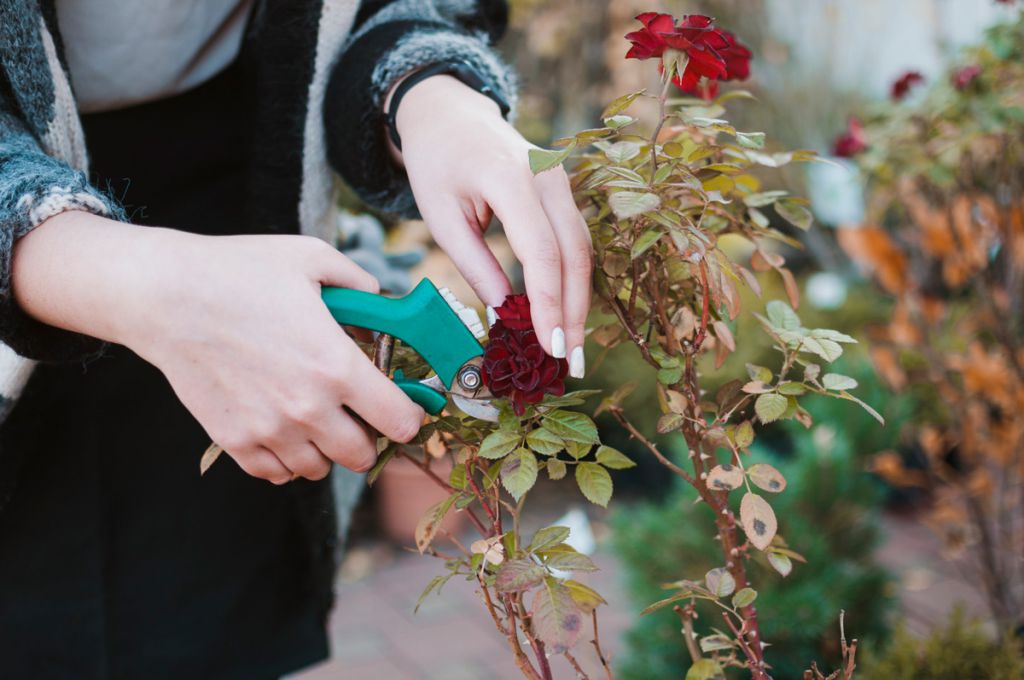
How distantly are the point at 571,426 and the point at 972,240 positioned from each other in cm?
175

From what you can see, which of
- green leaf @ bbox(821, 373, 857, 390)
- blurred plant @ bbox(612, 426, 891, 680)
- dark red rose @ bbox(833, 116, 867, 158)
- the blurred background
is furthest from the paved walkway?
green leaf @ bbox(821, 373, 857, 390)

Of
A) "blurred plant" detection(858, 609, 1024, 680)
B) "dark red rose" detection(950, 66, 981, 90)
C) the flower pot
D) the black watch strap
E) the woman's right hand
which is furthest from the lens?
the flower pot

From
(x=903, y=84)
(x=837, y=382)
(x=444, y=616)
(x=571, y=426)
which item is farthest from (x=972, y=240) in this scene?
(x=444, y=616)

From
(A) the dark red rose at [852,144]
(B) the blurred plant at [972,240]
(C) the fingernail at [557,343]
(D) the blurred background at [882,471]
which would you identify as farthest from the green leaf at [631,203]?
(A) the dark red rose at [852,144]

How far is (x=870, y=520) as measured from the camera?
2.12m

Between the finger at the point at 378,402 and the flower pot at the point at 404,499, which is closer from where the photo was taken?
the finger at the point at 378,402

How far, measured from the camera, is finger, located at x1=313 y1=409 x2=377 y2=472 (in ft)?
2.18

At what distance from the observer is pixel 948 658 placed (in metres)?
1.37

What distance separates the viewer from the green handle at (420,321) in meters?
0.70

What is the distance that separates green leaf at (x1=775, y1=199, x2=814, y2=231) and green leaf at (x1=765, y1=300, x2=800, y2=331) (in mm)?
105

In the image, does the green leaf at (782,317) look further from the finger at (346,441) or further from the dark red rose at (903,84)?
the dark red rose at (903,84)

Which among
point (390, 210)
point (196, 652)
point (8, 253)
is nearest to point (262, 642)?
point (196, 652)

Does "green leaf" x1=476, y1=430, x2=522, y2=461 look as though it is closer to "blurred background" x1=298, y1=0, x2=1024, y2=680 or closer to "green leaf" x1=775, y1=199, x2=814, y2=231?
"green leaf" x1=775, y1=199, x2=814, y2=231

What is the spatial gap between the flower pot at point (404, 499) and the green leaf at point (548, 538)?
99.7 inches
